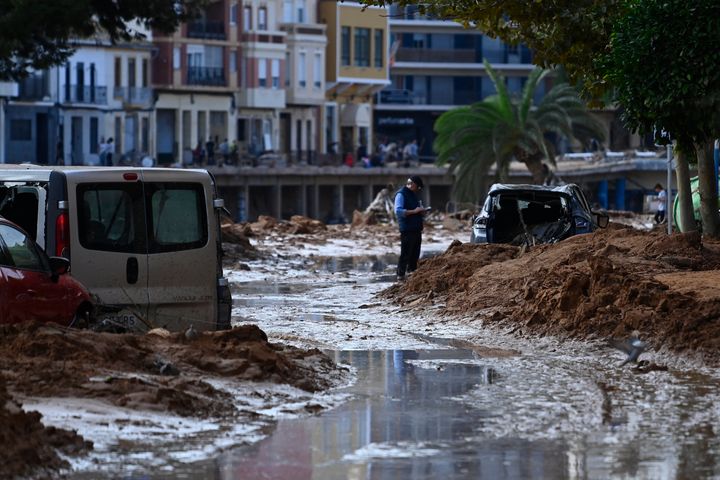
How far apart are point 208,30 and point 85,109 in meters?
10.7

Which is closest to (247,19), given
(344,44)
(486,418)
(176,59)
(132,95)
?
(176,59)

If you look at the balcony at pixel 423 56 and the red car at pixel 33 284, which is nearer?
the red car at pixel 33 284

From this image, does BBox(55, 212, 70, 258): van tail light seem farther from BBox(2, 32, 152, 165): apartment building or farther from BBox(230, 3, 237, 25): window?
BBox(230, 3, 237, 25): window

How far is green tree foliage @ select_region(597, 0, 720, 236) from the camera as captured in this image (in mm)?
18062

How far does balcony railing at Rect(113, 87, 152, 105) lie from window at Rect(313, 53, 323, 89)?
1495cm

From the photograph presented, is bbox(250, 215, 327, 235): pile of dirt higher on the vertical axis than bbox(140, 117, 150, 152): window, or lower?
lower

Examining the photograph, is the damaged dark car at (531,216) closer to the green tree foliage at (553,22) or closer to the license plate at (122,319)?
the green tree foliage at (553,22)

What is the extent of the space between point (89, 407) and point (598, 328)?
705 centimetres

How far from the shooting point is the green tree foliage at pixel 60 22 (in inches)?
1430

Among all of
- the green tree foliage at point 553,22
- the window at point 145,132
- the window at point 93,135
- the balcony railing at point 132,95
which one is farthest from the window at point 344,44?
the green tree foliage at point 553,22

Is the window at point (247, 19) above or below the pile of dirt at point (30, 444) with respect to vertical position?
above

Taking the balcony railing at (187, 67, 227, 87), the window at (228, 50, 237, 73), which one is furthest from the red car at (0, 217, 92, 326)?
the window at (228, 50, 237, 73)

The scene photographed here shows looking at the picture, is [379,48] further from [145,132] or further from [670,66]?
[670,66]

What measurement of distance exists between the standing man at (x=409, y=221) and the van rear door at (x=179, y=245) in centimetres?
977
